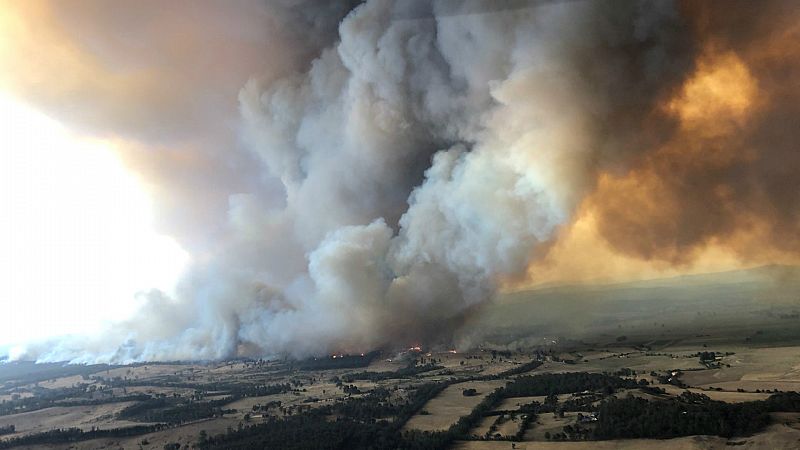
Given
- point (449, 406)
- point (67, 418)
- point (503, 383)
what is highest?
point (67, 418)

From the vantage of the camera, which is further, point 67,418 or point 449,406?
point 67,418

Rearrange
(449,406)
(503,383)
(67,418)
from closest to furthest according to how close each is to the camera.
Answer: (449,406) → (503,383) → (67,418)

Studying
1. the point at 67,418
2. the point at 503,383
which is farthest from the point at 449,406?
the point at 67,418

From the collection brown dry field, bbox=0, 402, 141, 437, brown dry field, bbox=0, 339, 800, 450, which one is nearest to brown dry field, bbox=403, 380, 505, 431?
brown dry field, bbox=0, 339, 800, 450

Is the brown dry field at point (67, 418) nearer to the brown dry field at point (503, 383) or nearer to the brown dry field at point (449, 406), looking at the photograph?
the brown dry field at point (503, 383)

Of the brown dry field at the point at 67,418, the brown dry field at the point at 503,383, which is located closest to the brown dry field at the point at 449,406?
the brown dry field at the point at 503,383

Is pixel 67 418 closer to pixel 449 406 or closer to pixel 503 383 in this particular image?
pixel 449 406

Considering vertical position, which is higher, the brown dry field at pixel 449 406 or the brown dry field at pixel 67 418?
the brown dry field at pixel 67 418

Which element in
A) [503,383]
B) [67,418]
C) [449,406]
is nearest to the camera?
[449,406]

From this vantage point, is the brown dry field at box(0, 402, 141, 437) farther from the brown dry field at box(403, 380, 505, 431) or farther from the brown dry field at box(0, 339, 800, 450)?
the brown dry field at box(403, 380, 505, 431)

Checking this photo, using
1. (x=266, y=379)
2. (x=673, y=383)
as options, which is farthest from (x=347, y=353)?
(x=673, y=383)

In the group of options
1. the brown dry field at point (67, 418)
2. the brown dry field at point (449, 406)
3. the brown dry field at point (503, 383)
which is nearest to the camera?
the brown dry field at point (503, 383)
